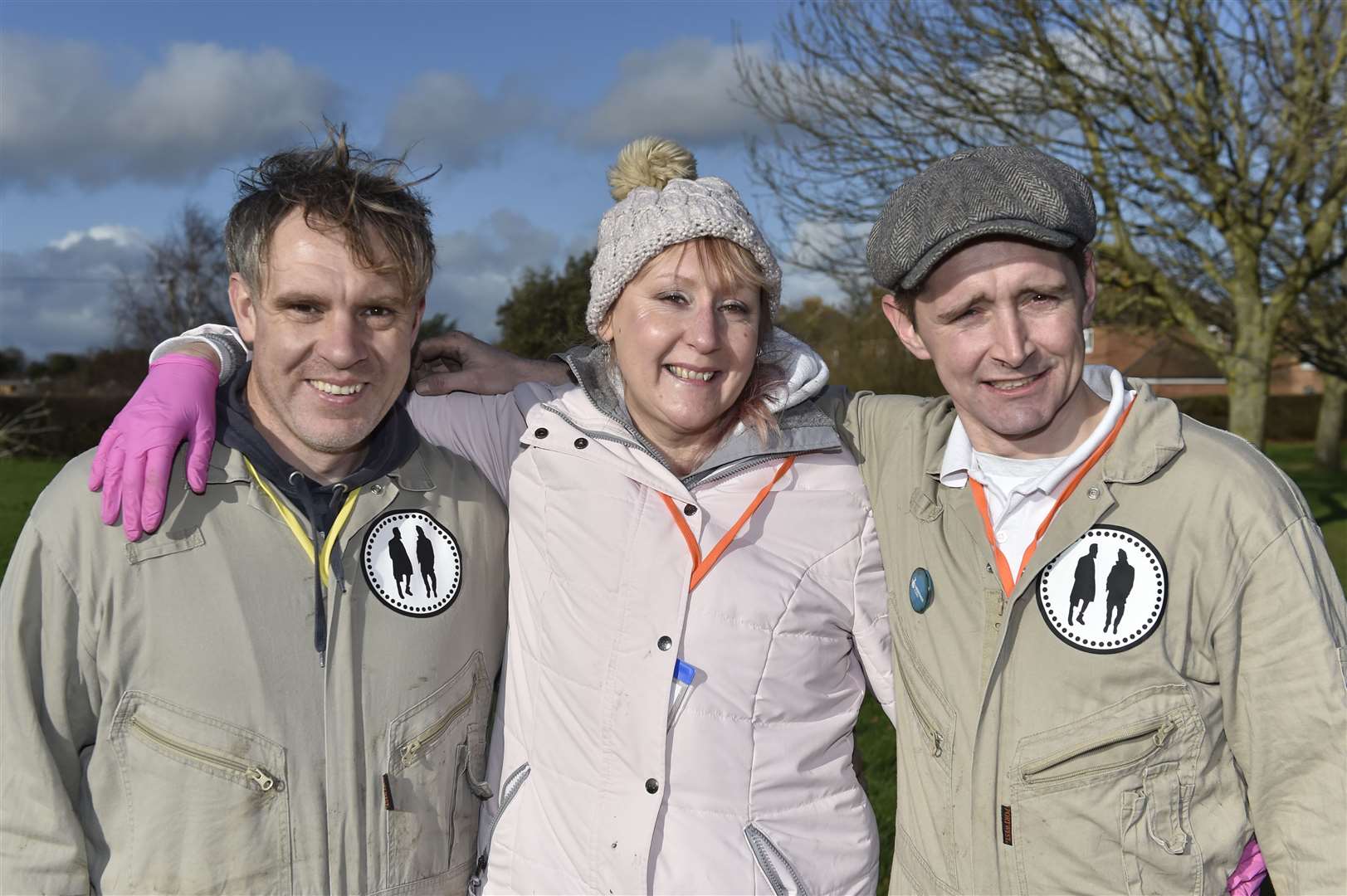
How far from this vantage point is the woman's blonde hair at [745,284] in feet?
9.29

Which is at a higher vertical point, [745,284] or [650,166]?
[650,166]

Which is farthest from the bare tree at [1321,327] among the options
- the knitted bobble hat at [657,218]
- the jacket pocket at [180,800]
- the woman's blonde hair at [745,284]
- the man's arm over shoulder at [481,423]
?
the jacket pocket at [180,800]

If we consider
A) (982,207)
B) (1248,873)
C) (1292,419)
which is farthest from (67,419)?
(1292,419)

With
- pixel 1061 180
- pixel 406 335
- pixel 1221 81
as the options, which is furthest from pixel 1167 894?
pixel 1221 81

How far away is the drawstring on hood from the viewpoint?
2.46 meters

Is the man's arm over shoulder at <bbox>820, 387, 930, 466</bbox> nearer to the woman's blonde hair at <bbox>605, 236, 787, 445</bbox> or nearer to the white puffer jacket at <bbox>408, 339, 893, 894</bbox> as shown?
the white puffer jacket at <bbox>408, 339, 893, 894</bbox>

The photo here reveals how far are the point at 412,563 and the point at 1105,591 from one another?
162 centimetres

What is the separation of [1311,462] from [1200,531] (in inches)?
1098

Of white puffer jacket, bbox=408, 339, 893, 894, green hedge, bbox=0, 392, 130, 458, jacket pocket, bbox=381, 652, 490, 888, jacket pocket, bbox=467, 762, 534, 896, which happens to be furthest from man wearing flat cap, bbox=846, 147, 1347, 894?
green hedge, bbox=0, 392, 130, 458

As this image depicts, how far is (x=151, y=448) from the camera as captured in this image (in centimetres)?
238

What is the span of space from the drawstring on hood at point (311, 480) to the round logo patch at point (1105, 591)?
1627mm

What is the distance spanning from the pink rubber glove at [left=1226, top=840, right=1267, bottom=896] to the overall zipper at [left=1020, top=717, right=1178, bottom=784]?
337 mm

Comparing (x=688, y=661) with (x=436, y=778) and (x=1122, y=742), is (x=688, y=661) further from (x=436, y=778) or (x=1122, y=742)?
(x=1122, y=742)

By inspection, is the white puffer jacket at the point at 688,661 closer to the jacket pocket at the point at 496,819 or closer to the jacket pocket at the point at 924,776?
the jacket pocket at the point at 496,819
